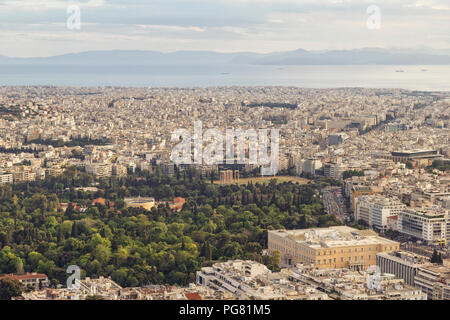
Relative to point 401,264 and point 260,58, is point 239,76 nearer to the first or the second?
point 260,58

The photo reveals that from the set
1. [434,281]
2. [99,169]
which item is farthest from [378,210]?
[99,169]

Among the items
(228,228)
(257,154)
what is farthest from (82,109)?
(228,228)

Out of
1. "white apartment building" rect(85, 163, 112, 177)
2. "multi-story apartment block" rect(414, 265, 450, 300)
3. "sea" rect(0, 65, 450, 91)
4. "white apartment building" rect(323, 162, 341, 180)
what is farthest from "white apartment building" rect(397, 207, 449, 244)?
"sea" rect(0, 65, 450, 91)

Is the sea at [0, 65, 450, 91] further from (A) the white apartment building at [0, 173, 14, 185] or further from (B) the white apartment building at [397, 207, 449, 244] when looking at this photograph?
(B) the white apartment building at [397, 207, 449, 244]

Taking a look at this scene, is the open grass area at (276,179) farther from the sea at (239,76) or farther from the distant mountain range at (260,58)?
the sea at (239,76)

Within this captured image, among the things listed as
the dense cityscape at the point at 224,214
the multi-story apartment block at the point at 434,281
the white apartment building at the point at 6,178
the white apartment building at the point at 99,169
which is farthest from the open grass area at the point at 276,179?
the multi-story apartment block at the point at 434,281
